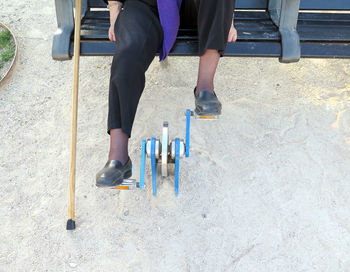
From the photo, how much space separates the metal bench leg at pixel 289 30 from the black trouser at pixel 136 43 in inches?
15.5

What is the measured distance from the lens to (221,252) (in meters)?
2.34

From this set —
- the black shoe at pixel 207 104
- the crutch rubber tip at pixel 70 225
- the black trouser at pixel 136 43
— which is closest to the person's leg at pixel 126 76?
the black trouser at pixel 136 43

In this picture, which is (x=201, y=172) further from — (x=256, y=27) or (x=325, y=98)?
(x=325, y=98)

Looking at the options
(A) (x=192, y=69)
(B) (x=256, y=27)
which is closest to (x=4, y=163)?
(A) (x=192, y=69)

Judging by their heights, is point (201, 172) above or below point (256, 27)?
below

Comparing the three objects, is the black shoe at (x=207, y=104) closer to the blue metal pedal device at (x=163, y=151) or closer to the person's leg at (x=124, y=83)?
the blue metal pedal device at (x=163, y=151)

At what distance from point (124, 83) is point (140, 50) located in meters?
0.21

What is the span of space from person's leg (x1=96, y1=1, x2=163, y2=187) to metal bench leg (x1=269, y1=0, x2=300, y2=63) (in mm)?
790

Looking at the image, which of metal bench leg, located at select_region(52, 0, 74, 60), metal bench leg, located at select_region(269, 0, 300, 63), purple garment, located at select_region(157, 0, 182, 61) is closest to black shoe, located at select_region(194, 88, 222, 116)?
purple garment, located at select_region(157, 0, 182, 61)

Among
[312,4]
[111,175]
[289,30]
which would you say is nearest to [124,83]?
[111,175]

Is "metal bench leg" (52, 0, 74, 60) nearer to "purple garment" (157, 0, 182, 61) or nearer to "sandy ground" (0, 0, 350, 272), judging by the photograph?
"purple garment" (157, 0, 182, 61)

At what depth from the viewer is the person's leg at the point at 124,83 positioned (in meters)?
2.16

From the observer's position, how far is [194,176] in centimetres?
273

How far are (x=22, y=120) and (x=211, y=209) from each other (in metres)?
1.59
